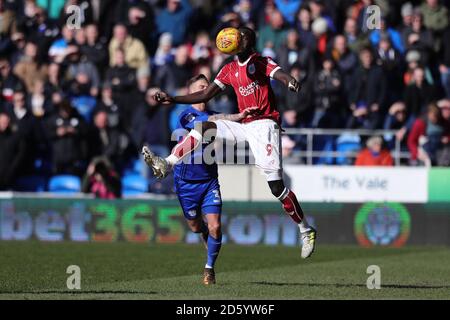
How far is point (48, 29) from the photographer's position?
26.0 m

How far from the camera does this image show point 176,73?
80.5ft

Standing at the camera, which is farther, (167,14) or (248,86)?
(167,14)

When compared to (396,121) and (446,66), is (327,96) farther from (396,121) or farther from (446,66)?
(446,66)

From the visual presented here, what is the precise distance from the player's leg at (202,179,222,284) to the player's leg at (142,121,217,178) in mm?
857

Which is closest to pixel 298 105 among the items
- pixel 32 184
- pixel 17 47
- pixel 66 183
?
pixel 66 183

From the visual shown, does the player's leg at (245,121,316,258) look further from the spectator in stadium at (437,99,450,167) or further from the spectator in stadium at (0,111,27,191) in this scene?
the spectator in stadium at (0,111,27,191)

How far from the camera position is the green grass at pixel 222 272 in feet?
44.4

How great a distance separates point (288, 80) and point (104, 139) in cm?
1106

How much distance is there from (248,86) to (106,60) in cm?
1144

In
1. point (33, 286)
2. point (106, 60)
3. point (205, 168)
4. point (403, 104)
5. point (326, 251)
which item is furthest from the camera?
point (106, 60)

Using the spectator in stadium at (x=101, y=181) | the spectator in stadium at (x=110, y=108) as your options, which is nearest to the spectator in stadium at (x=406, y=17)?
the spectator in stadium at (x=110, y=108)

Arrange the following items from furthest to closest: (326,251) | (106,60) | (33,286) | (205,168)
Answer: (106,60), (326,251), (205,168), (33,286)
